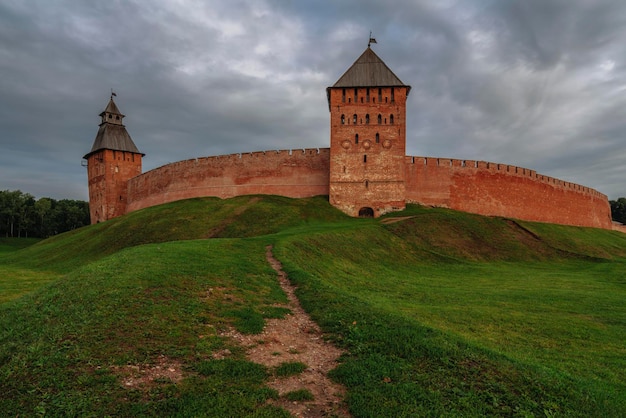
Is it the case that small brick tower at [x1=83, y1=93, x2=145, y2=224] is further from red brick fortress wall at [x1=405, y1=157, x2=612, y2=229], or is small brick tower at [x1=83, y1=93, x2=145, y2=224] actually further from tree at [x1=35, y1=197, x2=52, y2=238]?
red brick fortress wall at [x1=405, y1=157, x2=612, y2=229]

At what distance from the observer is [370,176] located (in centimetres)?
3219

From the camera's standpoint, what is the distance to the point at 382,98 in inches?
1286

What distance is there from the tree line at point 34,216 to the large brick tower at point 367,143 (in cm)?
5289

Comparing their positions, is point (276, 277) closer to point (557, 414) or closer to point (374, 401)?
point (374, 401)

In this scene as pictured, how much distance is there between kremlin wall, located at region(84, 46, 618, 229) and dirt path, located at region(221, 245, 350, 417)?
24146 millimetres

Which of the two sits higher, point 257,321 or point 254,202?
point 254,202

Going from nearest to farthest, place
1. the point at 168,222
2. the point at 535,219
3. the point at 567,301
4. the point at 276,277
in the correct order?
the point at 276,277, the point at 567,301, the point at 168,222, the point at 535,219

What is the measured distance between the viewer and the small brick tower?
1823 inches

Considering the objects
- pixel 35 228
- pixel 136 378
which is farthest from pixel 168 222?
pixel 35 228

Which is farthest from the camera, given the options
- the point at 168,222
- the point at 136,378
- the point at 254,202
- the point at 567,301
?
the point at 254,202

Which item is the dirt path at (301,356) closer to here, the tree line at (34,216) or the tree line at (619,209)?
the tree line at (34,216)

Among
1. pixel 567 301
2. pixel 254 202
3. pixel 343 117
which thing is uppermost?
pixel 343 117

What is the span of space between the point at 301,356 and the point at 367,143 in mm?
27629

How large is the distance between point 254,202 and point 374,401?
88.3 feet
